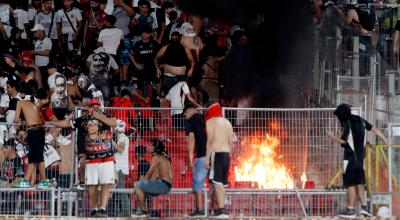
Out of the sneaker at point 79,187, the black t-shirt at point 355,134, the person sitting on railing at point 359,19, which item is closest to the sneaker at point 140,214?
the sneaker at point 79,187

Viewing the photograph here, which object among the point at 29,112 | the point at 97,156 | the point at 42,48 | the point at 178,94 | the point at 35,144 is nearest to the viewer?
the point at 97,156

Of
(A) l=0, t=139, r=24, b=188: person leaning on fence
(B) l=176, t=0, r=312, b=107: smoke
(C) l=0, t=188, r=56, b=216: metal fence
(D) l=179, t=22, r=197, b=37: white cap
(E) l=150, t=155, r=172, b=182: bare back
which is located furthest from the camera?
(B) l=176, t=0, r=312, b=107: smoke

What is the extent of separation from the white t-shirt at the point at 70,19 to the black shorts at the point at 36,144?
5.77 metres

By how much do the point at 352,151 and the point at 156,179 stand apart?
3.13m

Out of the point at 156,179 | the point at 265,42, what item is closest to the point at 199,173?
the point at 156,179

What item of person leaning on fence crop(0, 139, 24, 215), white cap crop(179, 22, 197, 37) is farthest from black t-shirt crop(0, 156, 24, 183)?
white cap crop(179, 22, 197, 37)

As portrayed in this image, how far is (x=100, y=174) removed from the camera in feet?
76.3

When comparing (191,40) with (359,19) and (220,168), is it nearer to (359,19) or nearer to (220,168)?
(359,19)

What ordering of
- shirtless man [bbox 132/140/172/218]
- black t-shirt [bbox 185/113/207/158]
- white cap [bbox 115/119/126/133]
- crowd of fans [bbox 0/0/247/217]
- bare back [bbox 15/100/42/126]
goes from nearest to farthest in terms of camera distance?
1. shirtless man [bbox 132/140/172/218]
2. black t-shirt [bbox 185/113/207/158]
3. white cap [bbox 115/119/126/133]
4. bare back [bbox 15/100/42/126]
5. crowd of fans [bbox 0/0/247/217]

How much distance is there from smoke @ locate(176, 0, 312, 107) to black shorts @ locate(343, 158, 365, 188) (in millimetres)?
6076

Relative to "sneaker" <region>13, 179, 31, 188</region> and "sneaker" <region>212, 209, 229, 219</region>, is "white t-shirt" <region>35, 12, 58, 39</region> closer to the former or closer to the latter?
"sneaker" <region>13, 179, 31, 188</region>

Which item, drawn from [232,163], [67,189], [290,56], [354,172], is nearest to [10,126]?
[67,189]

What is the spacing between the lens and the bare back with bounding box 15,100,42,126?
2445 cm

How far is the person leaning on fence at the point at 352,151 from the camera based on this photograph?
23.2 meters
